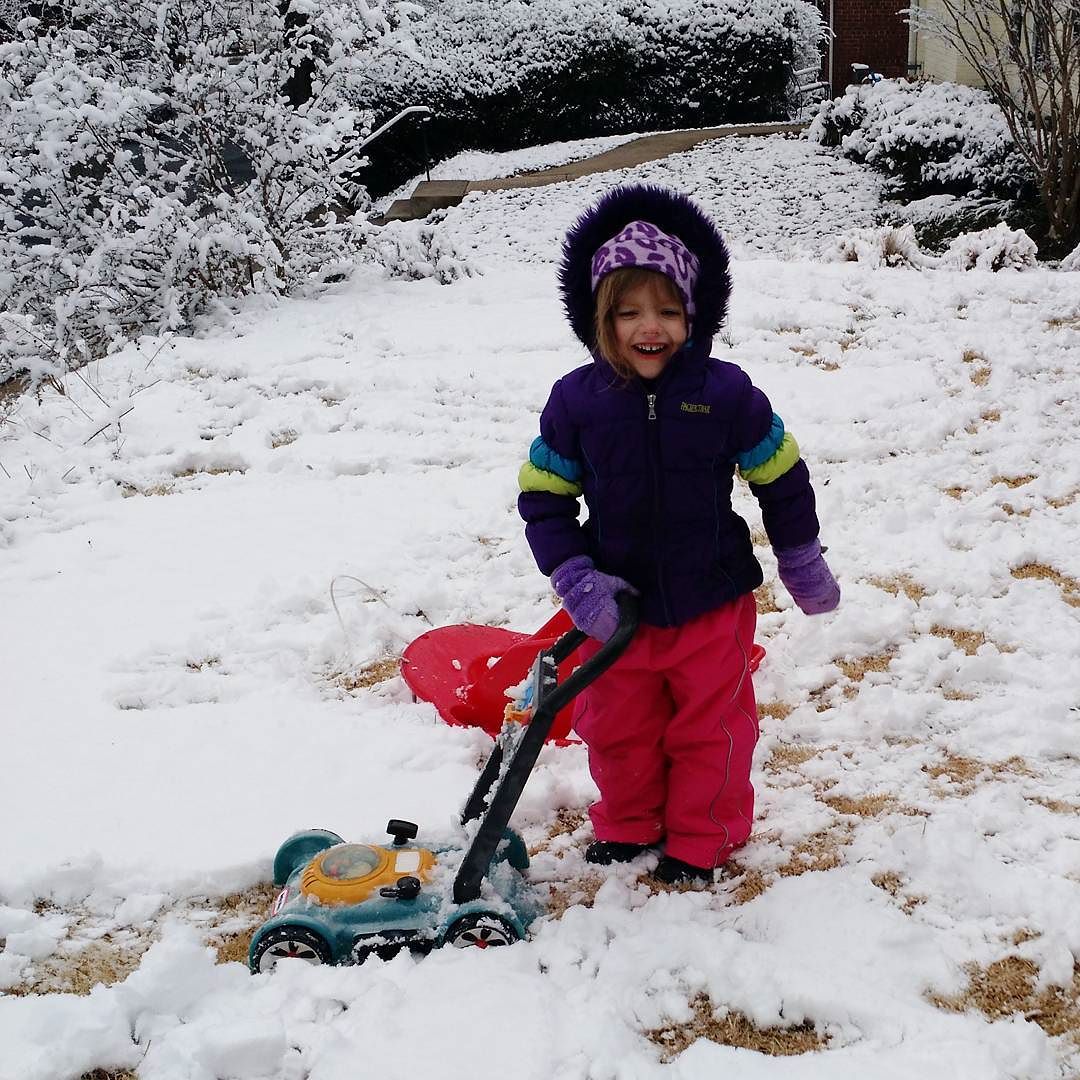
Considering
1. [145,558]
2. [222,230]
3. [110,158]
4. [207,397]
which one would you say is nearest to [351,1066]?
[145,558]

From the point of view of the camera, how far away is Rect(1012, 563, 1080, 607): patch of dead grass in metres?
3.58

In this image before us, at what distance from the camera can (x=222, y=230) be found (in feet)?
24.7

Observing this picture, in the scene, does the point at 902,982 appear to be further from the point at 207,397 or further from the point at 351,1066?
the point at 207,397

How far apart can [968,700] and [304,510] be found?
9.30 feet

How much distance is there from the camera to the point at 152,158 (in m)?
7.81

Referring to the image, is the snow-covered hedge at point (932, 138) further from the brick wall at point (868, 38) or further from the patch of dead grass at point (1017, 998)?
the patch of dead grass at point (1017, 998)

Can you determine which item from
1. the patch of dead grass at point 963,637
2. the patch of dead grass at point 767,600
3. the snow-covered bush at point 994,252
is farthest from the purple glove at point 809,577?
A: the snow-covered bush at point 994,252

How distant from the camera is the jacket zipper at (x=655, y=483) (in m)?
2.28

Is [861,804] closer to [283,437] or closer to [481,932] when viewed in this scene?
[481,932]

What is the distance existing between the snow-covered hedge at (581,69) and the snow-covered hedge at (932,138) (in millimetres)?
3323

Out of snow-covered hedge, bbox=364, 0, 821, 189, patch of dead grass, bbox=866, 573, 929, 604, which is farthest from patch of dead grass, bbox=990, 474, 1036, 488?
snow-covered hedge, bbox=364, 0, 821, 189

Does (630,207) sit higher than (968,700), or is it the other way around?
(630,207)

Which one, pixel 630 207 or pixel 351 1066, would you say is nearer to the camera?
pixel 351 1066

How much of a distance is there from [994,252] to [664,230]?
6008 mm
